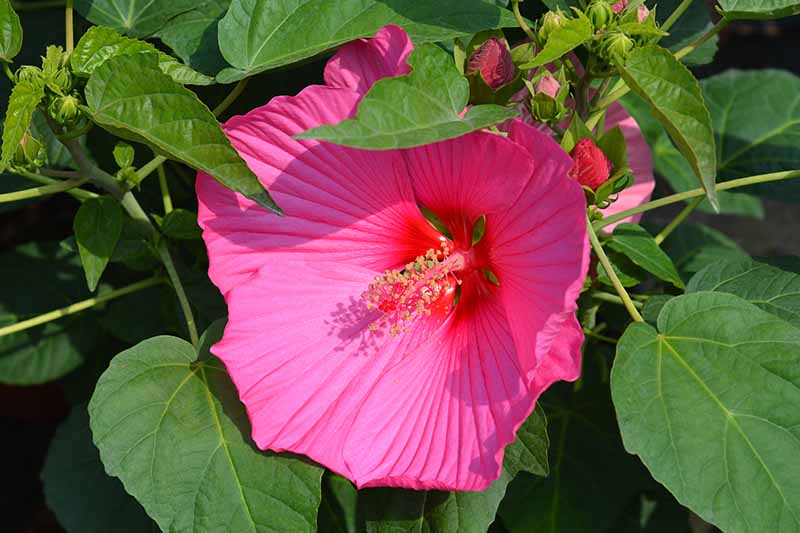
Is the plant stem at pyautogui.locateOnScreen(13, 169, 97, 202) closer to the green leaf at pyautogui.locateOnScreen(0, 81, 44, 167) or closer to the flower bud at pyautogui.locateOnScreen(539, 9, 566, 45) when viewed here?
the green leaf at pyautogui.locateOnScreen(0, 81, 44, 167)

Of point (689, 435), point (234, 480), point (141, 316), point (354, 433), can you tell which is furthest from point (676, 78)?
point (141, 316)

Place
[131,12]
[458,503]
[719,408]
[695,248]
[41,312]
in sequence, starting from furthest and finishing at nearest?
[695,248] → [41,312] → [131,12] → [458,503] → [719,408]

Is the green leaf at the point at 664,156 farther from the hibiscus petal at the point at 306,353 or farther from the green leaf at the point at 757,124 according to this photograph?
the hibiscus petal at the point at 306,353

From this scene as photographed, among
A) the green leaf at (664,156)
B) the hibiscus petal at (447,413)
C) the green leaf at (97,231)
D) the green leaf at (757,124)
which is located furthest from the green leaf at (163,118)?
the green leaf at (664,156)

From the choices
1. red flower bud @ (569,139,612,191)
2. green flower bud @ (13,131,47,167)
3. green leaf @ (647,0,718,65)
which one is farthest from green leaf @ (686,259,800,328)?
green flower bud @ (13,131,47,167)

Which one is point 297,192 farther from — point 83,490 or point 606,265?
point 83,490

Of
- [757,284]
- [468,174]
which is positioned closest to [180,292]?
[468,174]
